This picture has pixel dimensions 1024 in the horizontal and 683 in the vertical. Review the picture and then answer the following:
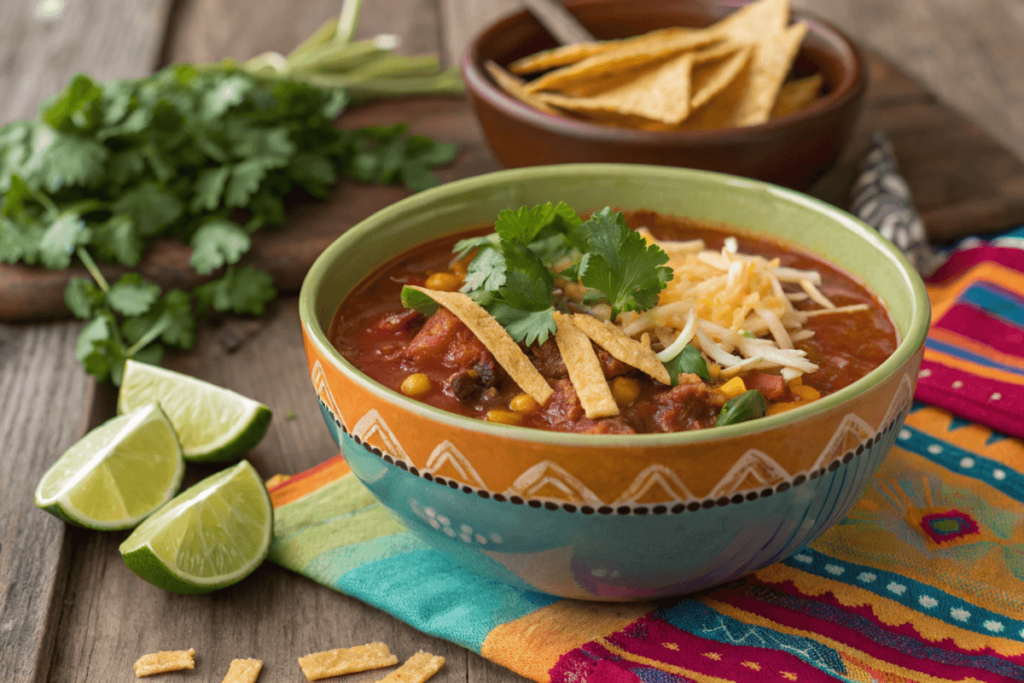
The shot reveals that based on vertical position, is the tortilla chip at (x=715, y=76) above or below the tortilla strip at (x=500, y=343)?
below

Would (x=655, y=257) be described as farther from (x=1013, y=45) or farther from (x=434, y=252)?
(x=1013, y=45)

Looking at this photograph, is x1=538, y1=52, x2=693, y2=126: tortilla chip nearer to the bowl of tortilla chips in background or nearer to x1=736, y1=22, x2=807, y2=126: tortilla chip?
the bowl of tortilla chips in background

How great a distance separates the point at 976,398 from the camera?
2588 mm

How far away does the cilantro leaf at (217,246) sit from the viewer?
3.14 m

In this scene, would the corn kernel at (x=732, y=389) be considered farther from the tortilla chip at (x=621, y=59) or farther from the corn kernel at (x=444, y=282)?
the tortilla chip at (x=621, y=59)

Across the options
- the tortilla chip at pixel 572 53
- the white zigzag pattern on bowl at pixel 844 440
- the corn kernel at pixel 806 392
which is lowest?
the tortilla chip at pixel 572 53

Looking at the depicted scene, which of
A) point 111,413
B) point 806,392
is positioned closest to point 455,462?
point 806,392

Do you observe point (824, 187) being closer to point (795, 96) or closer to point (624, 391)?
point (795, 96)

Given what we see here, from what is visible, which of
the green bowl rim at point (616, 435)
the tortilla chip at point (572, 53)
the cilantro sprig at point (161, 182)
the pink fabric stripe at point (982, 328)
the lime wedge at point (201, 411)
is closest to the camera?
the green bowl rim at point (616, 435)

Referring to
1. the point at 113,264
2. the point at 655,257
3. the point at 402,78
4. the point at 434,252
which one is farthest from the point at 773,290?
the point at 402,78

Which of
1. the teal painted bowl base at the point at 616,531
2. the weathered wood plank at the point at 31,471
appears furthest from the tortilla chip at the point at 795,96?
the weathered wood plank at the point at 31,471

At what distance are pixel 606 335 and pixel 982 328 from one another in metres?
1.50

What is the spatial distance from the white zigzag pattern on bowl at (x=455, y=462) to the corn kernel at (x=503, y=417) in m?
A: 0.18

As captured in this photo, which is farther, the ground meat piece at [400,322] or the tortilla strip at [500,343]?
the ground meat piece at [400,322]
